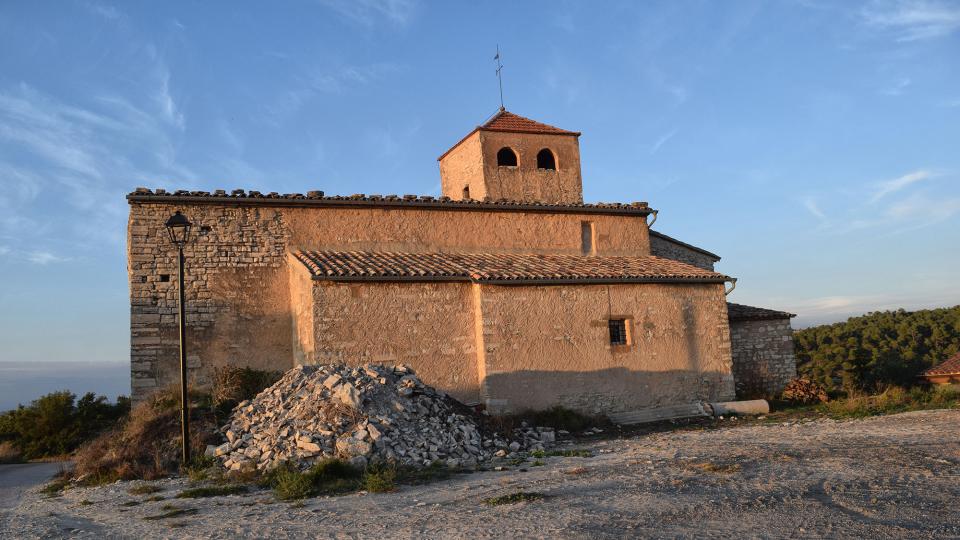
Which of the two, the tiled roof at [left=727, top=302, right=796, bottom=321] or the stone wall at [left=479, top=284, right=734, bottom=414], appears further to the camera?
the tiled roof at [left=727, top=302, right=796, bottom=321]

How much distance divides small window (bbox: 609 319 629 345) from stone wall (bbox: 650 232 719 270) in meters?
5.53

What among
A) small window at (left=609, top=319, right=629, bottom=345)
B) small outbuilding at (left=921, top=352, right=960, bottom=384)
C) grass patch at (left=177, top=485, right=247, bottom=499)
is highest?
small window at (left=609, top=319, right=629, bottom=345)

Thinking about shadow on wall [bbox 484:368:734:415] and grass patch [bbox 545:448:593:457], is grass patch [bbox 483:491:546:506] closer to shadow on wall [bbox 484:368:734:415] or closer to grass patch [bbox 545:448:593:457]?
grass patch [bbox 545:448:593:457]

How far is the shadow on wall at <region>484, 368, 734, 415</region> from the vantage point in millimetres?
15695

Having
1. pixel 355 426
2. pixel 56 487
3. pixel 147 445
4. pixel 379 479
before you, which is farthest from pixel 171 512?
pixel 56 487

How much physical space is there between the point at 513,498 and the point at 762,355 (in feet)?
48.9

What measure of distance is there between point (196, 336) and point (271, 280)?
205cm

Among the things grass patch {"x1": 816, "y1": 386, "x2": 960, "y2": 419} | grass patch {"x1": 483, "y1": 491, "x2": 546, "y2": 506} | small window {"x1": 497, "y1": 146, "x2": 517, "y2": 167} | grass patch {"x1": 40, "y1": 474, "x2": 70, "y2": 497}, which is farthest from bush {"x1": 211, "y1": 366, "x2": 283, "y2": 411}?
grass patch {"x1": 816, "y1": 386, "x2": 960, "y2": 419}

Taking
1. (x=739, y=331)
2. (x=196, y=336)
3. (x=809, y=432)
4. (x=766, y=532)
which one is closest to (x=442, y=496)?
(x=766, y=532)

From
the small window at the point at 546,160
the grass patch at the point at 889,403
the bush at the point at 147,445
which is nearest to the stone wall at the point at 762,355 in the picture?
the grass patch at the point at 889,403

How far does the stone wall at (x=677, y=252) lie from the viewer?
918 inches

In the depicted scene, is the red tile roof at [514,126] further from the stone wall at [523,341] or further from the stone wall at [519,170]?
the stone wall at [523,341]

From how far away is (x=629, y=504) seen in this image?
7.48 meters

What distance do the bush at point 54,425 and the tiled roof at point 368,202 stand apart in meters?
5.92
